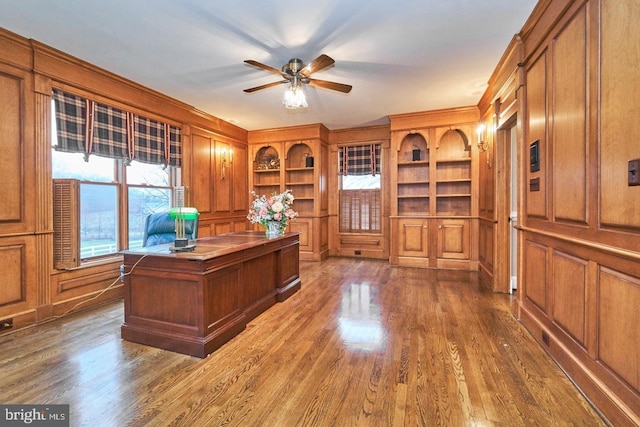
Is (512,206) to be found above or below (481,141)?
below

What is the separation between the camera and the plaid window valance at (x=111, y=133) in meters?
3.14

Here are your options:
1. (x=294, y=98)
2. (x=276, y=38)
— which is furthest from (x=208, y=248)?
(x=276, y=38)

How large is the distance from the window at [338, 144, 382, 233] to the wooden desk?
3.77 m

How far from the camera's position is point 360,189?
20.6 ft

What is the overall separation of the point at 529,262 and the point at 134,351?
3.46 metres

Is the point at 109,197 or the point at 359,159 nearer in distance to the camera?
the point at 109,197

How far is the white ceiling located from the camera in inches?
92.6

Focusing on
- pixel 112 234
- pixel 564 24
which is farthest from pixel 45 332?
pixel 564 24

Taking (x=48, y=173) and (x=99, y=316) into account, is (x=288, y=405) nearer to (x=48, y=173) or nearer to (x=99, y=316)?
Result: (x=99, y=316)

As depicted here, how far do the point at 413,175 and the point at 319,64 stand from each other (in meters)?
3.51

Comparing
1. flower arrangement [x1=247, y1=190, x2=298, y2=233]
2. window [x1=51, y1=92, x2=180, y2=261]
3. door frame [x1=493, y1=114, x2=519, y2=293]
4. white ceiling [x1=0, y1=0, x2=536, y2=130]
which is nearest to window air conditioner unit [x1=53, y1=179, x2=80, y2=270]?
window [x1=51, y1=92, x2=180, y2=261]

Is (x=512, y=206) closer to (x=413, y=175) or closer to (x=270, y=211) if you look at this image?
(x=413, y=175)

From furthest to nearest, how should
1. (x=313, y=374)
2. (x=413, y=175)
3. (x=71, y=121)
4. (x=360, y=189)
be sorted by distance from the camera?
(x=360, y=189) < (x=413, y=175) < (x=71, y=121) < (x=313, y=374)

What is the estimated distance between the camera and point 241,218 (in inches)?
241
